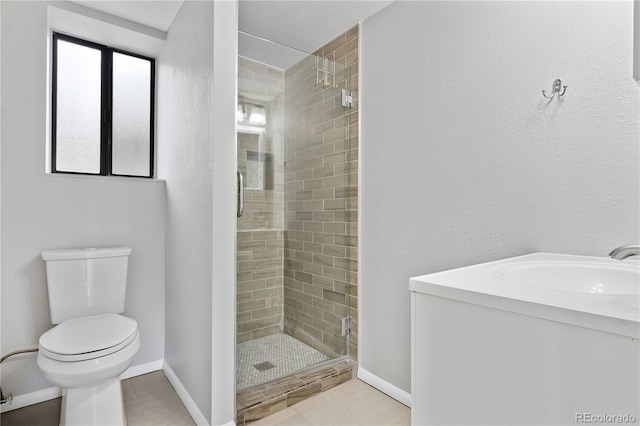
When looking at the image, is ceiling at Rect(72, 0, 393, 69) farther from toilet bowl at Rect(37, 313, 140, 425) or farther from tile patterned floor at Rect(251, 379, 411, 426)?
tile patterned floor at Rect(251, 379, 411, 426)

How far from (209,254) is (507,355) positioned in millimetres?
1360

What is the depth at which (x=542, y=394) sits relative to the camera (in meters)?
0.57

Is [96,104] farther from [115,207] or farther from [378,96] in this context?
[378,96]

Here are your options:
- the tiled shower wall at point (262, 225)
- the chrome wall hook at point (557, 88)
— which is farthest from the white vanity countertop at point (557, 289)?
the tiled shower wall at point (262, 225)

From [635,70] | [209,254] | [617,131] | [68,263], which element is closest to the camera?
[635,70]

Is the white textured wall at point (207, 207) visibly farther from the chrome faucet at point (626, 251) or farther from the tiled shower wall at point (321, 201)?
the chrome faucet at point (626, 251)

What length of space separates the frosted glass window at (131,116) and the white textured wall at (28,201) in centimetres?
38

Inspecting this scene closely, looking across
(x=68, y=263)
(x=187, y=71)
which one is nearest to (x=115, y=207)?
(x=68, y=263)

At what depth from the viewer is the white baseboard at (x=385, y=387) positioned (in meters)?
1.90

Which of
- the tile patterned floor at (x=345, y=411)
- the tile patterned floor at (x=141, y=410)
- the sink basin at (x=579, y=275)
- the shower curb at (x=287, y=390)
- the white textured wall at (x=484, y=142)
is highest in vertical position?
the white textured wall at (x=484, y=142)

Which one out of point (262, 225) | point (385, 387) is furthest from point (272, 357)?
point (262, 225)

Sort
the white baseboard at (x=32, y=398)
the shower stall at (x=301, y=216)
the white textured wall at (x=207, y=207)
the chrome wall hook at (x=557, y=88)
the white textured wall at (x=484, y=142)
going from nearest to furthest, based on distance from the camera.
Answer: the white textured wall at (x=484, y=142), the chrome wall hook at (x=557, y=88), the white textured wall at (x=207, y=207), the white baseboard at (x=32, y=398), the shower stall at (x=301, y=216)

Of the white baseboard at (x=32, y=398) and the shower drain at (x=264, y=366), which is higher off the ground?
the shower drain at (x=264, y=366)

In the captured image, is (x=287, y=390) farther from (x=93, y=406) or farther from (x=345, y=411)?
(x=93, y=406)
